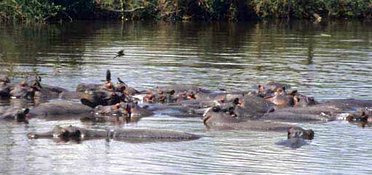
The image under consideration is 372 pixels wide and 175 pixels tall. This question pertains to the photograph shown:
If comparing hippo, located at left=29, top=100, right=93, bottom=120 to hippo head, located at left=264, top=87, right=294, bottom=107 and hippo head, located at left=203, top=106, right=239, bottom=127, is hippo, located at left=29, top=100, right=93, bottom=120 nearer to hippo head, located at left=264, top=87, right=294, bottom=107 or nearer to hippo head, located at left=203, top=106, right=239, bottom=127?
hippo head, located at left=203, top=106, right=239, bottom=127

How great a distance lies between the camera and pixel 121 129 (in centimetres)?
1388

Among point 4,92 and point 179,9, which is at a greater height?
point 179,9

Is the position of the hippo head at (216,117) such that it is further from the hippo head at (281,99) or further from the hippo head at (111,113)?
the hippo head at (281,99)

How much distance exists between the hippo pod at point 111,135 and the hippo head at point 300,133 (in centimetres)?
132

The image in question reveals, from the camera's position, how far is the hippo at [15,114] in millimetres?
14920

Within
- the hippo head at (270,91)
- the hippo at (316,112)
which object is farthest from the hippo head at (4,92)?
the hippo at (316,112)

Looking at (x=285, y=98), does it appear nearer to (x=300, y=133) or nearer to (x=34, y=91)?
(x=300, y=133)

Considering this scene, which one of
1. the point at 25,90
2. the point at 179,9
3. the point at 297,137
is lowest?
the point at 297,137

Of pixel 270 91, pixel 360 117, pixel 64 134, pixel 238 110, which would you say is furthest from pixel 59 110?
pixel 360 117

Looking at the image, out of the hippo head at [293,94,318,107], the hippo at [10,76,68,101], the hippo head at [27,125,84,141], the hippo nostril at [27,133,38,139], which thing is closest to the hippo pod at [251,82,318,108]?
the hippo head at [293,94,318,107]

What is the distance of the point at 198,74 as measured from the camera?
21688 millimetres

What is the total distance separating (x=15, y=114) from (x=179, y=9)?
30317 mm

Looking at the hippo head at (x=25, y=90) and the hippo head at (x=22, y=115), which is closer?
the hippo head at (x=22, y=115)

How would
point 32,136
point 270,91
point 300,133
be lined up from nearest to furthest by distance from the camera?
1. point 32,136
2. point 300,133
3. point 270,91
